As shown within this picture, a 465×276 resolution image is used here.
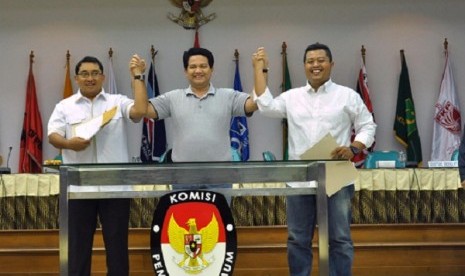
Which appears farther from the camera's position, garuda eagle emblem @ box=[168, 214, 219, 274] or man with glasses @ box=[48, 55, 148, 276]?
man with glasses @ box=[48, 55, 148, 276]

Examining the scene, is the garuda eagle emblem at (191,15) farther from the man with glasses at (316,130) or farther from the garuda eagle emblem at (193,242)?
the garuda eagle emblem at (193,242)

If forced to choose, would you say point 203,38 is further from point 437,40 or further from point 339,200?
point 339,200

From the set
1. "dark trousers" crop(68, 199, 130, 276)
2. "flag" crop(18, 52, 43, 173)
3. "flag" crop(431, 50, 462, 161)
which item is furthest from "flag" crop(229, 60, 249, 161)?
"dark trousers" crop(68, 199, 130, 276)

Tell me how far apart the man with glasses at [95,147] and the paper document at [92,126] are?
0.12ft

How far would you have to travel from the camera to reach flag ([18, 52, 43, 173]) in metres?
7.44

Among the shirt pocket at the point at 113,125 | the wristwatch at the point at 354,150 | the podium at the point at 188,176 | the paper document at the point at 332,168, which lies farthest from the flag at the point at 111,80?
the podium at the point at 188,176

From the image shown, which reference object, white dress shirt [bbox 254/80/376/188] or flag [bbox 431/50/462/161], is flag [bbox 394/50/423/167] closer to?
flag [bbox 431/50/462/161]

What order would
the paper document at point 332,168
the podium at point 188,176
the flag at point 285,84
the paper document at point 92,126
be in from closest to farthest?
the podium at point 188,176 < the paper document at point 332,168 < the paper document at point 92,126 < the flag at point 285,84

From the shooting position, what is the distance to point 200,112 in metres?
3.25

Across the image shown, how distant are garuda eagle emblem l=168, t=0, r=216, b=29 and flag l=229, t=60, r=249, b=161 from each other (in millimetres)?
743

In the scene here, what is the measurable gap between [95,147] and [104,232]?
16.6 inches

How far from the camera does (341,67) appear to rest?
7609mm

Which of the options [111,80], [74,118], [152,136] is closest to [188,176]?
[74,118]

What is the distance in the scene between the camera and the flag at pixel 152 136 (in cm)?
749
